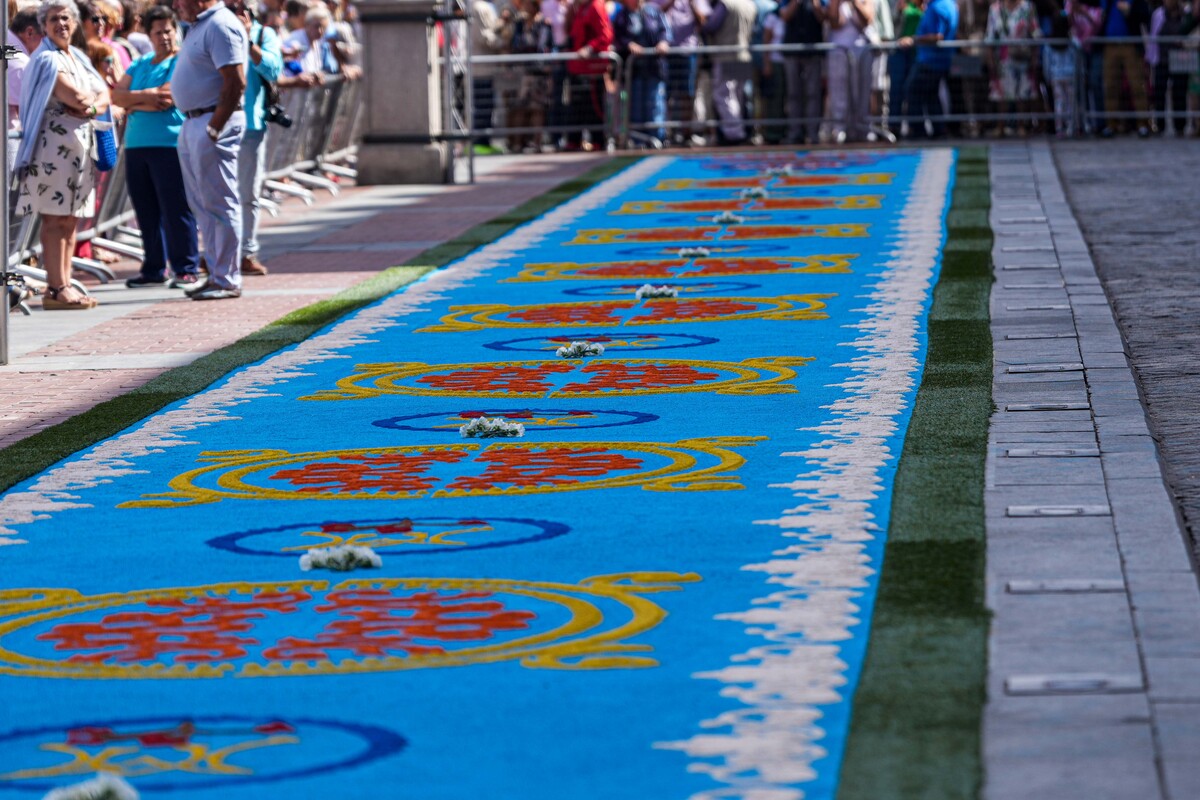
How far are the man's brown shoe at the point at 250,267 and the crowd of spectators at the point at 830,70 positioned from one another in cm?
1216

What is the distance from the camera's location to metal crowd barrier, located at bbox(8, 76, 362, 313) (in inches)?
553

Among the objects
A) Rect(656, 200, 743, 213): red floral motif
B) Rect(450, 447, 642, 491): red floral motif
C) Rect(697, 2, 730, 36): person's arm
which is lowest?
Rect(450, 447, 642, 491): red floral motif

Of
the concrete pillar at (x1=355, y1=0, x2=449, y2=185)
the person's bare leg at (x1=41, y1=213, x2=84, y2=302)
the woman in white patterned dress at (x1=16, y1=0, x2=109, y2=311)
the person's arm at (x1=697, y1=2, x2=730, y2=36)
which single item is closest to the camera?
the woman in white patterned dress at (x1=16, y1=0, x2=109, y2=311)

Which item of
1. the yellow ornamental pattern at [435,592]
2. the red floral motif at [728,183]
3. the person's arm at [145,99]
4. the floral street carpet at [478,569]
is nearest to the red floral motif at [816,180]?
the red floral motif at [728,183]

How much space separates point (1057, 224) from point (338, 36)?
993 cm

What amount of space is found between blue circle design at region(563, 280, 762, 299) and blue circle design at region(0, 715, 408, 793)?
840 centimetres

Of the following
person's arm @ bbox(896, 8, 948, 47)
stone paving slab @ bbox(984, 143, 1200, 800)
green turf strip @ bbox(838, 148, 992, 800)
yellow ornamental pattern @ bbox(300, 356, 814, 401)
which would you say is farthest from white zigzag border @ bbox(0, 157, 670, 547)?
person's arm @ bbox(896, 8, 948, 47)

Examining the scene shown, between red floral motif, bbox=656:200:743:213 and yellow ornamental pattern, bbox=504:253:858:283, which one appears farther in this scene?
red floral motif, bbox=656:200:743:213

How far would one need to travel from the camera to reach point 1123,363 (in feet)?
31.1

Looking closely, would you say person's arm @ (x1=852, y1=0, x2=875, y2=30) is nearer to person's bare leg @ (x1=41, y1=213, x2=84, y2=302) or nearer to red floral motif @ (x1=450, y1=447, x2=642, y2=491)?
person's bare leg @ (x1=41, y1=213, x2=84, y2=302)

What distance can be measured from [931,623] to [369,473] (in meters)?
2.82

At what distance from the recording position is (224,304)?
13289 millimetres

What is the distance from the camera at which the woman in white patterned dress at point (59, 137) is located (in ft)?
40.7

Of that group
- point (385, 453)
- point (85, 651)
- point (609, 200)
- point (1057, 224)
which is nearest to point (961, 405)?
point (385, 453)
